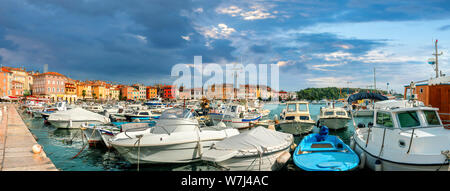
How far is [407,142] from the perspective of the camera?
809 centimetres

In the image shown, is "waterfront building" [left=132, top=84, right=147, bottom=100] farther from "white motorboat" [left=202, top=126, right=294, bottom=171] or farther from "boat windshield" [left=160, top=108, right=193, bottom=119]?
"white motorboat" [left=202, top=126, right=294, bottom=171]

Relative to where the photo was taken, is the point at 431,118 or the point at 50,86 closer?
the point at 431,118

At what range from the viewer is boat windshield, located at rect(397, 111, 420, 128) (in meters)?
9.15

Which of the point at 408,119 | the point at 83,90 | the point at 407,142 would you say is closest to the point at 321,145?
the point at 408,119

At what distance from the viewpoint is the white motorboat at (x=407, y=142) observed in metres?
7.53

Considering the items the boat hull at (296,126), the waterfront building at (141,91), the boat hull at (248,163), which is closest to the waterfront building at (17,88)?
the waterfront building at (141,91)

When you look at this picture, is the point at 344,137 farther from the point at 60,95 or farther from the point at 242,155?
the point at 60,95

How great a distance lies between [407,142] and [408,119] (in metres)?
1.62

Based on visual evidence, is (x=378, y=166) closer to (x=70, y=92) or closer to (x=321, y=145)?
(x=321, y=145)

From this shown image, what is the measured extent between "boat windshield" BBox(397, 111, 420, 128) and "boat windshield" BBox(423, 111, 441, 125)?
399mm

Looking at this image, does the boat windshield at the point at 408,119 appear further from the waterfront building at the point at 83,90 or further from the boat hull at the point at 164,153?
the waterfront building at the point at 83,90

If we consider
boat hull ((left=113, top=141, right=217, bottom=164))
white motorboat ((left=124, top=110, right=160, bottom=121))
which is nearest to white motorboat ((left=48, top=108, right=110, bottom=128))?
white motorboat ((left=124, top=110, right=160, bottom=121))

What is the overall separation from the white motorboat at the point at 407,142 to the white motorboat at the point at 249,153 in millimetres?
3483
